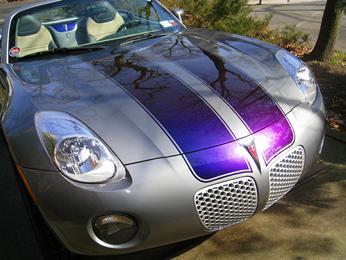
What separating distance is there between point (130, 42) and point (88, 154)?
1.39 meters

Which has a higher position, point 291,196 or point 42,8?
point 42,8

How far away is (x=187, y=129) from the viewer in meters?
2.07

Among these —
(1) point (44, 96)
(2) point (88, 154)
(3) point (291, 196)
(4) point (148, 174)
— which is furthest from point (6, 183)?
(3) point (291, 196)

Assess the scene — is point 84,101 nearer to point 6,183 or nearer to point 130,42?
point 130,42

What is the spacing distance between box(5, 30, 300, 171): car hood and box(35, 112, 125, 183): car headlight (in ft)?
0.16

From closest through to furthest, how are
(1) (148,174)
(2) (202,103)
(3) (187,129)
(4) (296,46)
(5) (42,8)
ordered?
(1) (148,174)
(3) (187,129)
(2) (202,103)
(5) (42,8)
(4) (296,46)

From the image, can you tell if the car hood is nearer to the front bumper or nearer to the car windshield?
the front bumper

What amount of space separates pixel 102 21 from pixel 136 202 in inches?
78.1

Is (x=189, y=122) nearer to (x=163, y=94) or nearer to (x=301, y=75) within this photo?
(x=163, y=94)

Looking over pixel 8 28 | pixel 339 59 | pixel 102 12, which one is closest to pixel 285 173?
pixel 102 12

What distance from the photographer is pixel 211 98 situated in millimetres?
2262

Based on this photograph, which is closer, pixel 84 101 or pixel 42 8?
pixel 84 101

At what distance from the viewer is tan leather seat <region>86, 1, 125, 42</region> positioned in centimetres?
335

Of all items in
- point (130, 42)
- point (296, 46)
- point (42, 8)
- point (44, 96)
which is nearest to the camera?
point (44, 96)
